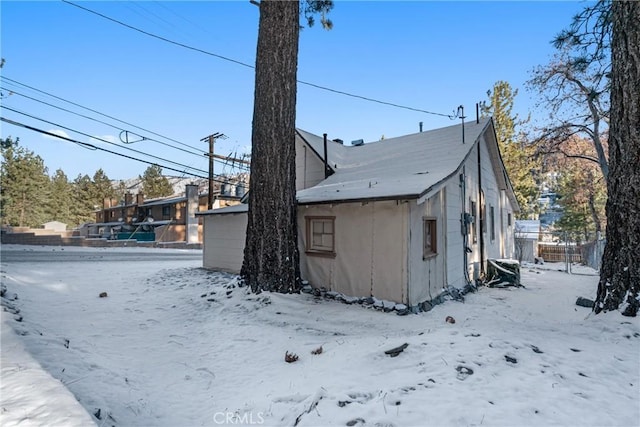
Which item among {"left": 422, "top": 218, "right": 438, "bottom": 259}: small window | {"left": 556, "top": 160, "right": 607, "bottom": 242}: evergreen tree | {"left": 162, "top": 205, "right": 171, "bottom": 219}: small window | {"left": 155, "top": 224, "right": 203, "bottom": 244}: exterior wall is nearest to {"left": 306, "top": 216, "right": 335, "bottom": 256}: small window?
{"left": 422, "top": 218, "right": 438, "bottom": 259}: small window

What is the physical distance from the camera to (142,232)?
31.2 meters

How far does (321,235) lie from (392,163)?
14.4 feet

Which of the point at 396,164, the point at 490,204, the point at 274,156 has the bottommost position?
the point at 490,204

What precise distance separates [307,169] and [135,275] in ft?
23.0

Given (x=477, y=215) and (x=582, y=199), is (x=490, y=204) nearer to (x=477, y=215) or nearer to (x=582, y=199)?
(x=477, y=215)

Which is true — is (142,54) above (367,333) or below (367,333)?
above

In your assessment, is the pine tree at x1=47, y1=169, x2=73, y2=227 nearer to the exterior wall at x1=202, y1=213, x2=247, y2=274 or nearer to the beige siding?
the exterior wall at x1=202, y1=213, x2=247, y2=274

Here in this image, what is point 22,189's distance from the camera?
3544 centimetres

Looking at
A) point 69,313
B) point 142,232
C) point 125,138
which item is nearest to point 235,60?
point 125,138

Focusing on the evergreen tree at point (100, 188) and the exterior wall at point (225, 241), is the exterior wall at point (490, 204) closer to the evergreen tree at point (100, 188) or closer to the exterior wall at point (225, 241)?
the exterior wall at point (225, 241)

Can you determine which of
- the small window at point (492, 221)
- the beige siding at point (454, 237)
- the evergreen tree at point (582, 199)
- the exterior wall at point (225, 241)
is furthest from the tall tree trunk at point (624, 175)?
the evergreen tree at point (582, 199)

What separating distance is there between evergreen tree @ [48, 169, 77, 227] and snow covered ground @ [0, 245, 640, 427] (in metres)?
50.1

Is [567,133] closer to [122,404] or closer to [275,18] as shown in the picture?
[275,18]

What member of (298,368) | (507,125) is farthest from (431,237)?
(507,125)
